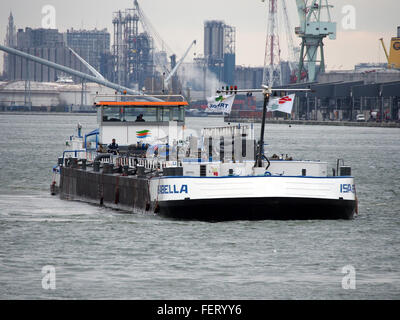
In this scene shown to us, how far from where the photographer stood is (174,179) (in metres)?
32.6

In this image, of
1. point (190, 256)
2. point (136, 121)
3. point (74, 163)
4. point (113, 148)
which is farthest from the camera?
point (74, 163)

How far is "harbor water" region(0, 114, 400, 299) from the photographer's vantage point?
24203 mm

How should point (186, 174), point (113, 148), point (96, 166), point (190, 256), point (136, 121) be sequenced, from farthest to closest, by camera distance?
point (136, 121)
point (113, 148)
point (96, 166)
point (186, 174)
point (190, 256)

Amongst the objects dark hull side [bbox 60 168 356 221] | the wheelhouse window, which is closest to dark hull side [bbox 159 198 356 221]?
dark hull side [bbox 60 168 356 221]

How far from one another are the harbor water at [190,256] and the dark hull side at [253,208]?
1.63 feet

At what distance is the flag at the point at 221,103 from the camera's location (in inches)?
1316

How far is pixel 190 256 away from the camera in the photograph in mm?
28859

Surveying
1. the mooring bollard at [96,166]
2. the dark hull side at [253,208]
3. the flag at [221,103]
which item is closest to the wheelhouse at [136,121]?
the mooring bollard at [96,166]

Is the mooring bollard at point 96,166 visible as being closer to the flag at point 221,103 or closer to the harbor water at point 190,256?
the harbor water at point 190,256

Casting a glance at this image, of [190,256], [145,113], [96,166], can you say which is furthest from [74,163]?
[190,256]

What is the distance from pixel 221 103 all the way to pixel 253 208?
3882 mm

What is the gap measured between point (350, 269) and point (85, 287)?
24.6 feet

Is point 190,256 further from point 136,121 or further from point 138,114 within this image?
point 138,114

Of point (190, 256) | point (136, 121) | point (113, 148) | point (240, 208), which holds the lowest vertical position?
point (190, 256)
